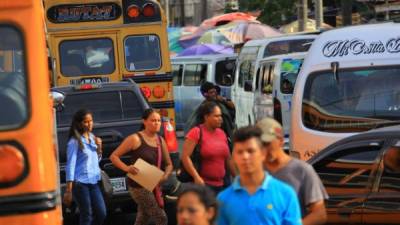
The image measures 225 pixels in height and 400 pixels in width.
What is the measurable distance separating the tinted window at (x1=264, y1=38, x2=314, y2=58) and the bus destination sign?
4816mm

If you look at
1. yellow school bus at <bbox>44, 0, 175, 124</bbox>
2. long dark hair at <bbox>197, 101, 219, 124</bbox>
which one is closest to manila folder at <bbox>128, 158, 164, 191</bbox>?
long dark hair at <bbox>197, 101, 219, 124</bbox>

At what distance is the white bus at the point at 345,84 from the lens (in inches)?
475

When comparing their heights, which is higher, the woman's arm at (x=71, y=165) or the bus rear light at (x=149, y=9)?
the bus rear light at (x=149, y=9)

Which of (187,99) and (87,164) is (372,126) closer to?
(87,164)

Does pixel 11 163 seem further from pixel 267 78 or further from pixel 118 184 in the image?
pixel 267 78

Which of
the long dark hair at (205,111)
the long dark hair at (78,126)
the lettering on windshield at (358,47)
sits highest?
the lettering on windshield at (358,47)

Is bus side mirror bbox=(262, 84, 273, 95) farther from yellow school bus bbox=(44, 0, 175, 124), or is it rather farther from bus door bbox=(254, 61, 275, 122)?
yellow school bus bbox=(44, 0, 175, 124)

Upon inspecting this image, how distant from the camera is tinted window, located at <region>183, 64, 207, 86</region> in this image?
96.0 feet

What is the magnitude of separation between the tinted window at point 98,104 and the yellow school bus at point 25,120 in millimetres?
6280

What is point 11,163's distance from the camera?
237 inches

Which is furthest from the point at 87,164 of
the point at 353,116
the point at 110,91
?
the point at 353,116

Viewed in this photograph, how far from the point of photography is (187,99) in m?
29.7

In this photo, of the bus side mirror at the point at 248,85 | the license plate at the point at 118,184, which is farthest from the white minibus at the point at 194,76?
the license plate at the point at 118,184

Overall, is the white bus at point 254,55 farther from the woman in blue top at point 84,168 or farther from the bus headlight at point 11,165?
the bus headlight at point 11,165
